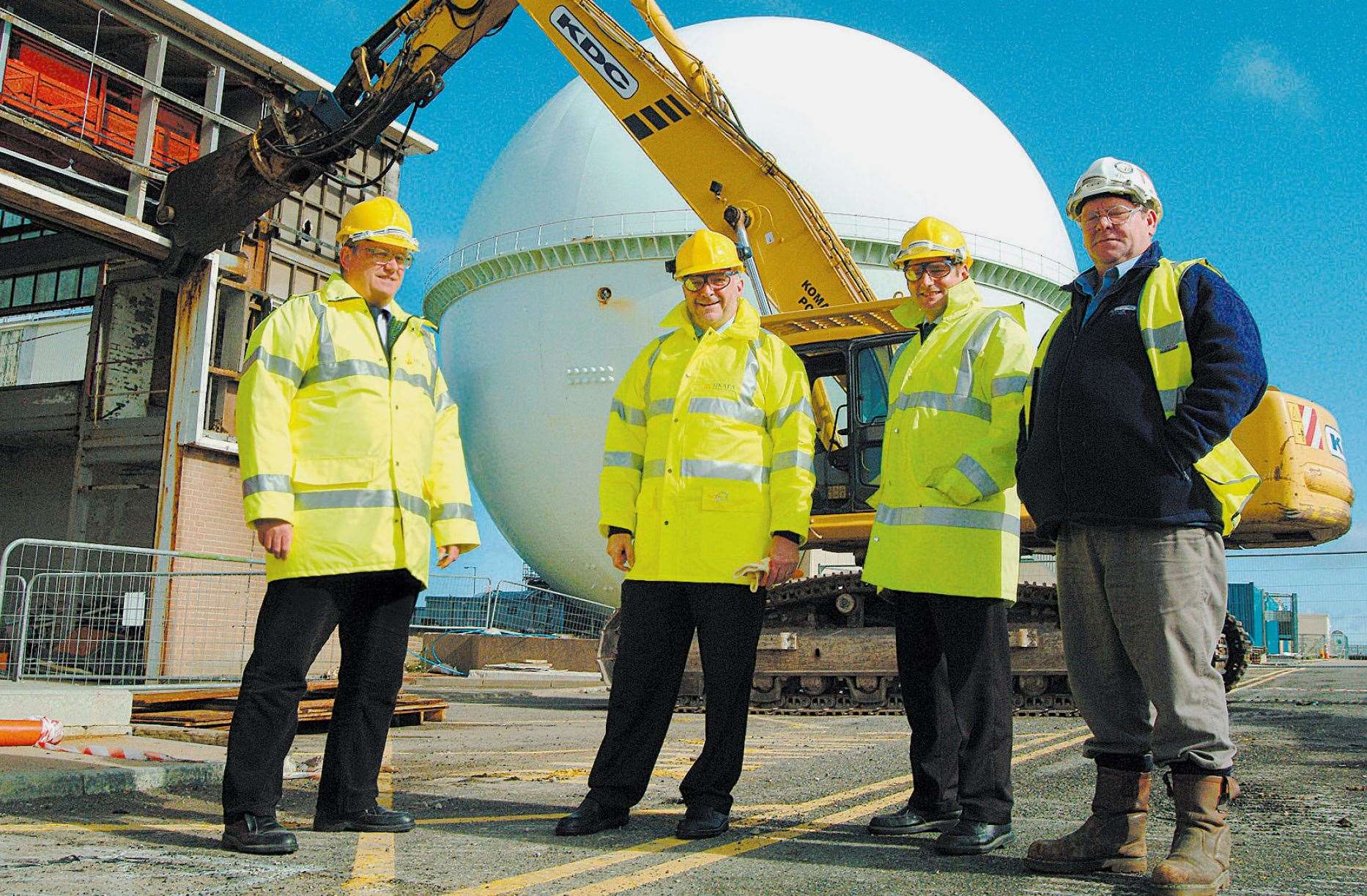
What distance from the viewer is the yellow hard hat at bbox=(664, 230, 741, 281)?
366 centimetres

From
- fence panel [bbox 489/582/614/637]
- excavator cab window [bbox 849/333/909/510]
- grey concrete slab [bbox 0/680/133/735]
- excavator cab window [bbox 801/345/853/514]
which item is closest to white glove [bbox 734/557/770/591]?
grey concrete slab [bbox 0/680/133/735]

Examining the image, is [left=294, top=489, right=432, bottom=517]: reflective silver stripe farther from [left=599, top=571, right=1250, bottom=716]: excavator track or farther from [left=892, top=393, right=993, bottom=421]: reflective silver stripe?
[left=599, top=571, right=1250, bottom=716]: excavator track

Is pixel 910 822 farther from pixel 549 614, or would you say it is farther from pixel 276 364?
pixel 549 614

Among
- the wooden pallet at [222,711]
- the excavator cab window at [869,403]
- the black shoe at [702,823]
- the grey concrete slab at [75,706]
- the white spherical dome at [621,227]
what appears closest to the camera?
the black shoe at [702,823]

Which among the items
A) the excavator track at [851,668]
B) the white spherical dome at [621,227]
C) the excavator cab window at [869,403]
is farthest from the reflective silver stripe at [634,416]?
the white spherical dome at [621,227]

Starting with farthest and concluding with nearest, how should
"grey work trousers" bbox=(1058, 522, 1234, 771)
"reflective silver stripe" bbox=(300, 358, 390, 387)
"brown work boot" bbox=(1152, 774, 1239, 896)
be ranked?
"reflective silver stripe" bbox=(300, 358, 390, 387), "grey work trousers" bbox=(1058, 522, 1234, 771), "brown work boot" bbox=(1152, 774, 1239, 896)

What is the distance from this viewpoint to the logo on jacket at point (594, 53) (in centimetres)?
941

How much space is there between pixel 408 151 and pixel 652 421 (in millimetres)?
10229

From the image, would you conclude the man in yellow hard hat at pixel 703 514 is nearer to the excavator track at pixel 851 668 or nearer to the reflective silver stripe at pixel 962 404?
the reflective silver stripe at pixel 962 404

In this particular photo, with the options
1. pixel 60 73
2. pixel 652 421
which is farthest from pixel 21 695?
pixel 60 73

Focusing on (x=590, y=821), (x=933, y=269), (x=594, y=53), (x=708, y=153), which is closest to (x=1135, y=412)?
(x=933, y=269)

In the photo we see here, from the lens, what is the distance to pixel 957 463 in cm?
325

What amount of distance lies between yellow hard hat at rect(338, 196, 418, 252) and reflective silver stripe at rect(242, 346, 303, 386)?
1.54 feet

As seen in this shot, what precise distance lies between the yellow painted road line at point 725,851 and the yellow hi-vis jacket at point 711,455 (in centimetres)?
74
